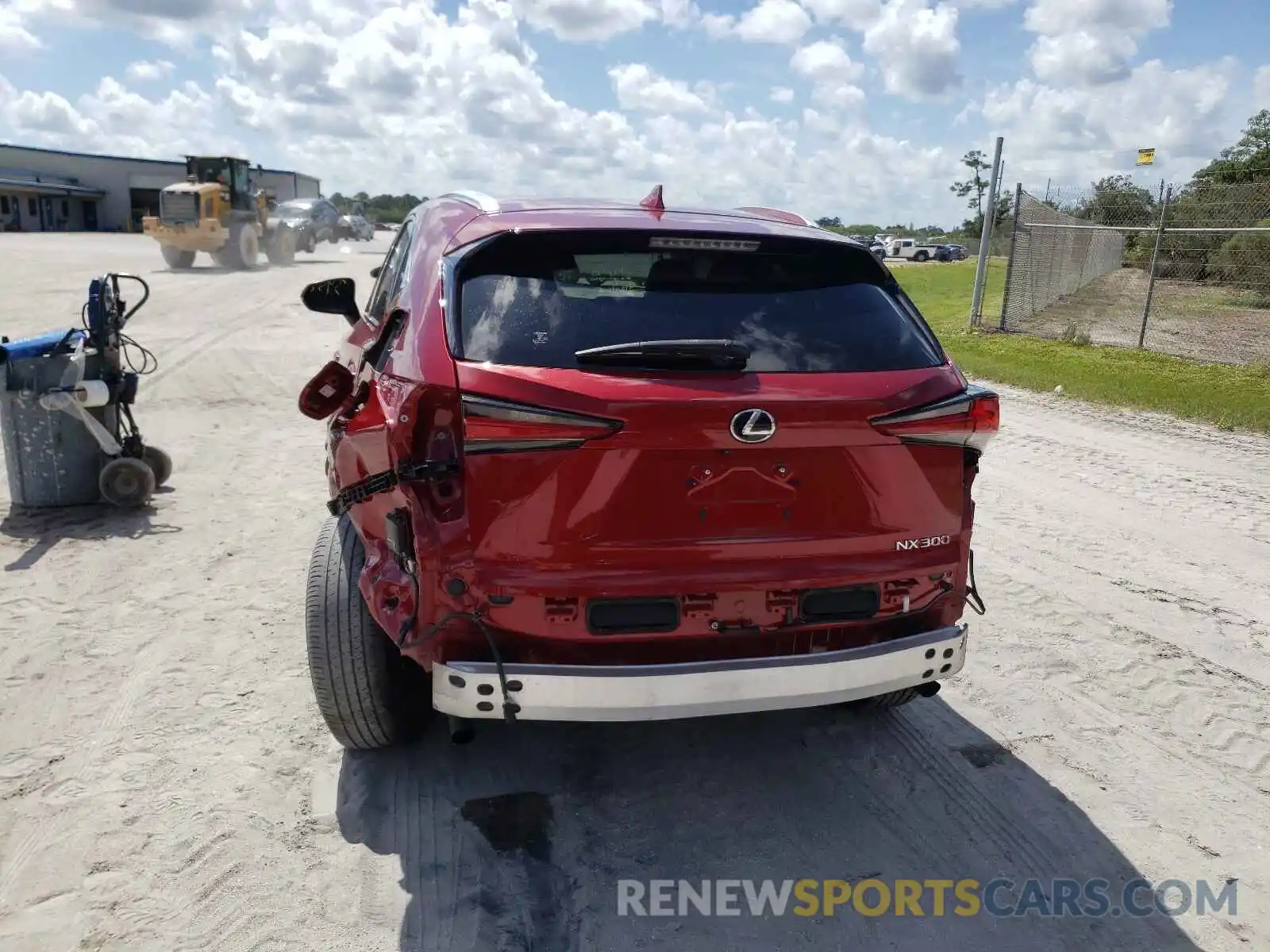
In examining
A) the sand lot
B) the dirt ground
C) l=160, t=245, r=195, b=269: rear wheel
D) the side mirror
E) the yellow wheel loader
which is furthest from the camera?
l=160, t=245, r=195, b=269: rear wheel

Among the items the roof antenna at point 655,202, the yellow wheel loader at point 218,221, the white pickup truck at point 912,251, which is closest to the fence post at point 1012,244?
the roof antenna at point 655,202

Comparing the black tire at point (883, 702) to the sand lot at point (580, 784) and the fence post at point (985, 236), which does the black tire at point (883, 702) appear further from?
the fence post at point (985, 236)

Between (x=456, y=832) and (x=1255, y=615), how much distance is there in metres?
4.05

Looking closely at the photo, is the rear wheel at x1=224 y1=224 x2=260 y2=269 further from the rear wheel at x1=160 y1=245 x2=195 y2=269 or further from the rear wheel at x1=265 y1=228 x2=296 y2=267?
the rear wheel at x1=265 y1=228 x2=296 y2=267

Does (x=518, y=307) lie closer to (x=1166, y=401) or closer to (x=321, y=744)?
(x=321, y=744)

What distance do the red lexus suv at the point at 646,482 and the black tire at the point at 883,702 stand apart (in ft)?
1.69

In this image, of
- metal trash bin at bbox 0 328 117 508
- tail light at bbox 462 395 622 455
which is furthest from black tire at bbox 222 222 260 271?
tail light at bbox 462 395 622 455

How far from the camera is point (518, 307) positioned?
2814 mm

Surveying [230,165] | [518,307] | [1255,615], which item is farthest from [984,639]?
[230,165]

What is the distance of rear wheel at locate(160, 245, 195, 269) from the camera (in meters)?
25.5

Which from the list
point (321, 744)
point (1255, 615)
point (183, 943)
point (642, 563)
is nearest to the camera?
point (183, 943)

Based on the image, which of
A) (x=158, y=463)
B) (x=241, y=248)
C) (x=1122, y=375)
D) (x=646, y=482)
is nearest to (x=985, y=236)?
(x=1122, y=375)

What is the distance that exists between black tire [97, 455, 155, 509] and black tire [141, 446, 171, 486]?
0.37 metres

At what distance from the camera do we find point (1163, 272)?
16484 millimetres
